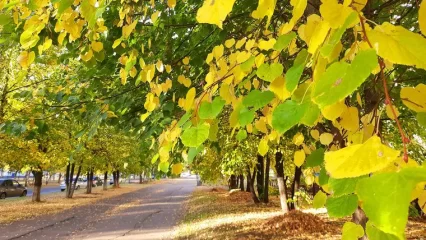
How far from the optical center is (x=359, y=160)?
60cm

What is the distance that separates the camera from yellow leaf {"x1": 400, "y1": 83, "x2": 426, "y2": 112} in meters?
0.97

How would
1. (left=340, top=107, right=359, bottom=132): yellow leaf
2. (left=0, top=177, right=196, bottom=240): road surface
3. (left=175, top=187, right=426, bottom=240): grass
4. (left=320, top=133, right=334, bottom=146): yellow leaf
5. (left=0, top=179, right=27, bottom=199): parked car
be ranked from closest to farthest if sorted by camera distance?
(left=340, top=107, right=359, bottom=132): yellow leaf, (left=320, top=133, right=334, bottom=146): yellow leaf, (left=175, top=187, right=426, bottom=240): grass, (left=0, top=177, right=196, bottom=240): road surface, (left=0, top=179, right=27, bottom=199): parked car

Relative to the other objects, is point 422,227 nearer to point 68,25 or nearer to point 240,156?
point 240,156

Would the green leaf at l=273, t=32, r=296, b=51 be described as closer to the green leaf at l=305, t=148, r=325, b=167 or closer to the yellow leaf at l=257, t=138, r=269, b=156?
the green leaf at l=305, t=148, r=325, b=167

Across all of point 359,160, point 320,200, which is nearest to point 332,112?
point 359,160

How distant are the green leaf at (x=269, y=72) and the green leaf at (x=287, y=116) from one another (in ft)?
1.39

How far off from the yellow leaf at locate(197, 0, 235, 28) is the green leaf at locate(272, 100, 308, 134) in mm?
322

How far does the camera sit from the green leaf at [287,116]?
94cm

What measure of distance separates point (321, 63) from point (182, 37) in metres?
4.24

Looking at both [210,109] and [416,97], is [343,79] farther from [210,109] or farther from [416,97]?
[210,109]

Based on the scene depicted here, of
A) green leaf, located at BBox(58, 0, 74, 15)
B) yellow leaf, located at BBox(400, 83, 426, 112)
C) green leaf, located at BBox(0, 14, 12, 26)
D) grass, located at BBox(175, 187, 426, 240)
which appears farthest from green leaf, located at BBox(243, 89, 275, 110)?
grass, located at BBox(175, 187, 426, 240)

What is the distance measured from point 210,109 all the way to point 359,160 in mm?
887

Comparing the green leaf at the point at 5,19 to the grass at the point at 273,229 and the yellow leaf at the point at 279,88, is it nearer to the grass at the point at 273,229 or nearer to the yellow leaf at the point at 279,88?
the yellow leaf at the point at 279,88

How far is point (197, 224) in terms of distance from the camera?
15102 millimetres
